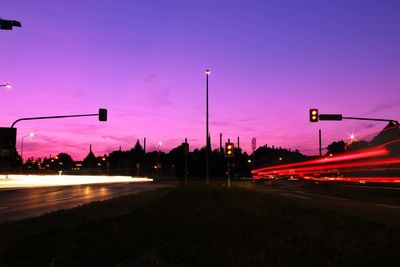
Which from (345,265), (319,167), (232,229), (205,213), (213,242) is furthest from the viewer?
(319,167)

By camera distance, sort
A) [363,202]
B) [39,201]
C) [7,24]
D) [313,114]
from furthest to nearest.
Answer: [313,114], [39,201], [363,202], [7,24]

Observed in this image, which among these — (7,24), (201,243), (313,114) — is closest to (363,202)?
(313,114)

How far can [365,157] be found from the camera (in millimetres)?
51344

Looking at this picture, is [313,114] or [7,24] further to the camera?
[313,114]

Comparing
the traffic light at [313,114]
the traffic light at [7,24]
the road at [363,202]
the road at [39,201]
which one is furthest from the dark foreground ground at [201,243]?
the traffic light at [313,114]

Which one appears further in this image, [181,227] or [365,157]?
[365,157]

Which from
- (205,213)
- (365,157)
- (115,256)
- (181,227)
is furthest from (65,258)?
(365,157)

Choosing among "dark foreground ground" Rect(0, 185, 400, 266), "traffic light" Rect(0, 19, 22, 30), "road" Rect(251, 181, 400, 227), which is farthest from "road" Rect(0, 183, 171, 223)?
"road" Rect(251, 181, 400, 227)

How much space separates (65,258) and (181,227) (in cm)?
392

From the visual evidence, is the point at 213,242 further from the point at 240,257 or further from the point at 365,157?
the point at 365,157

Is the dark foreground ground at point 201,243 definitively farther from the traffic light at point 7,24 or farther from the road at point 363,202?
the traffic light at point 7,24

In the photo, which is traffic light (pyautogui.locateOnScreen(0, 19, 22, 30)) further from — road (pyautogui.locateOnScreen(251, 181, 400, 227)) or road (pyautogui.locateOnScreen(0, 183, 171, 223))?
road (pyautogui.locateOnScreen(251, 181, 400, 227))

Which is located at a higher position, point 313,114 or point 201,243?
point 313,114

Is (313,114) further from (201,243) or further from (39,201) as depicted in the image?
(201,243)
